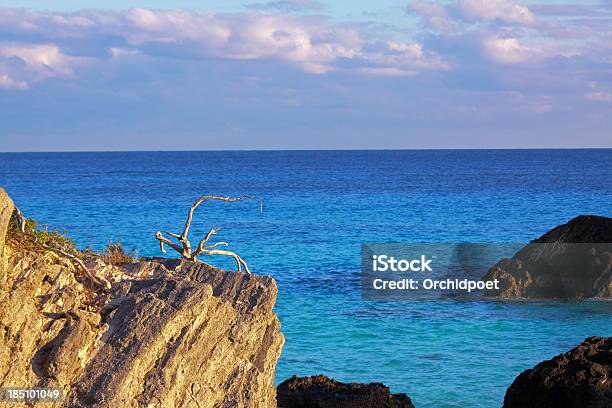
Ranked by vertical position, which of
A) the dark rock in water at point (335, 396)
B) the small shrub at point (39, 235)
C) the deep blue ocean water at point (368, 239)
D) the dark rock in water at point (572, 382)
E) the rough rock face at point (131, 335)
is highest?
the small shrub at point (39, 235)

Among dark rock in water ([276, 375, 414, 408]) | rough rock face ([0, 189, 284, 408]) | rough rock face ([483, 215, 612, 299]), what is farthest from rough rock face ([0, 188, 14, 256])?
rough rock face ([483, 215, 612, 299])

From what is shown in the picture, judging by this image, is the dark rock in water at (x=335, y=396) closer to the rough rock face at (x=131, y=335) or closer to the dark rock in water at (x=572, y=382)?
the dark rock in water at (x=572, y=382)

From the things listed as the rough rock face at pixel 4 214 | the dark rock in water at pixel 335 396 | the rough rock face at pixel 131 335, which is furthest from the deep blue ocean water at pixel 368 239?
the rough rock face at pixel 4 214

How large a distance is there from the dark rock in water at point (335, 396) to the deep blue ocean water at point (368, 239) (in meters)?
5.50

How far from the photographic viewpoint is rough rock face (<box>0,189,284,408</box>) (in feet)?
37.5

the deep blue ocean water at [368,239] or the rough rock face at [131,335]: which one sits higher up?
the rough rock face at [131,335]

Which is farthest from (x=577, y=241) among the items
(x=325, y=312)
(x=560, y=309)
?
(x=325, y=312)

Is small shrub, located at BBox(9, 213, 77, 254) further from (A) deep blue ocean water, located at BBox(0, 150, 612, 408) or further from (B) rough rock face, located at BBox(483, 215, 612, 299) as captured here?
(B) rough rock face, located at BBox(483, 215, 612, 299)

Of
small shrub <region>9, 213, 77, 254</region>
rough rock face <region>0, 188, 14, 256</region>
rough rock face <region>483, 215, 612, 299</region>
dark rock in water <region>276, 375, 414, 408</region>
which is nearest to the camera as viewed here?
rough rock face <region>0, 188, 14, 256</region>

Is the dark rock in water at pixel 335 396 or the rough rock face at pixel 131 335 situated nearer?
the rough rock face at pixel 131 335

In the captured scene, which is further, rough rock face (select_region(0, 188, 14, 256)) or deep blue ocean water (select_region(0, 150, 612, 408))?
deep blue ocean water (select_region(0, 150, 612, 408))

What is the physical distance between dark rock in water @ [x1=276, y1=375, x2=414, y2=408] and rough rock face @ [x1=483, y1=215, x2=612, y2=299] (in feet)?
62.8

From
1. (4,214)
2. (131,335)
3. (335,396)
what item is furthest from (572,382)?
(4,214)

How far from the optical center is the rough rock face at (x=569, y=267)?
36469 millimetres
